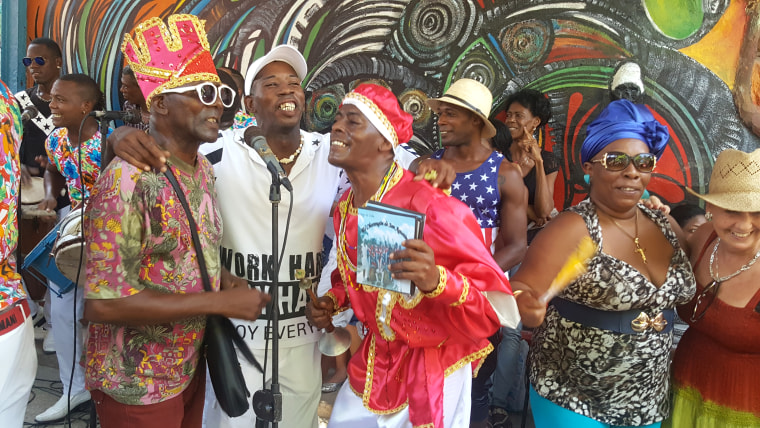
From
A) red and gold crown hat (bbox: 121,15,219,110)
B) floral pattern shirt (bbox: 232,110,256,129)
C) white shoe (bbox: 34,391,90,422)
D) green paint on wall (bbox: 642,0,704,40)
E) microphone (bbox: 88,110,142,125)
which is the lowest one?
white shoe (bbox: 34,391,90,422)

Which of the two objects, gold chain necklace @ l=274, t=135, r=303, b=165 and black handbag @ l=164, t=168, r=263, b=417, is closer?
black handbag @ l=164, t=168, r=263, b=417

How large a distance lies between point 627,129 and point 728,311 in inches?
37.3

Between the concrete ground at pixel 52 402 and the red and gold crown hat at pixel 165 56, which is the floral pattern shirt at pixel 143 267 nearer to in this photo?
the red and gold crown hat at pixel 165 56

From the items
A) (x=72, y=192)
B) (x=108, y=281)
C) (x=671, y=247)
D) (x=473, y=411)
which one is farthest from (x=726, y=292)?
(x=72, y=192)

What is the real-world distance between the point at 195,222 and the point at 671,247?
220 centimetres

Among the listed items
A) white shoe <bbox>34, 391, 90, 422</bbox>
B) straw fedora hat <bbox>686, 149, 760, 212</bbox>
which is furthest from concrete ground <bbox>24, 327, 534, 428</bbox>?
straw fedora hat <bbox>686, 149, 760, 212</bbox>

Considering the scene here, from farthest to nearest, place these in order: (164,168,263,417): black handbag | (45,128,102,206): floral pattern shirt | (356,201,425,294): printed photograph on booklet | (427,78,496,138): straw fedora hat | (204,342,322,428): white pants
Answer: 1. (45,128,102,206): floral pattern shirt
2. (427,78,496,138): straw fedora hat
3. (204,342,322,428): white pants
4. (164,168,263,417): black handbag
5. (356,201,425,294): printed photograph on booklet

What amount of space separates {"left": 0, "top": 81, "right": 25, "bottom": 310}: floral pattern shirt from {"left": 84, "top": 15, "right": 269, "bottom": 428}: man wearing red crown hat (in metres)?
0.28

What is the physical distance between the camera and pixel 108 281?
6.70 feet

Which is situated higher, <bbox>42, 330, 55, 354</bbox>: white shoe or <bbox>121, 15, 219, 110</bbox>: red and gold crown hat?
<bbox>121, 15, 219, 110</bbox>: red and gold crown hat

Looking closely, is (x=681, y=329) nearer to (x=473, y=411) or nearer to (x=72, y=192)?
(x=473, y=411)

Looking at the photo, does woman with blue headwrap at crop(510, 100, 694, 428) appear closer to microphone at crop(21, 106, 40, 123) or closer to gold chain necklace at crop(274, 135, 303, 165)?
gold chain necklace at crop(274, 135, 303, 165)

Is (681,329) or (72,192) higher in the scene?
(72,192)

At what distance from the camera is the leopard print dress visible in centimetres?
255
